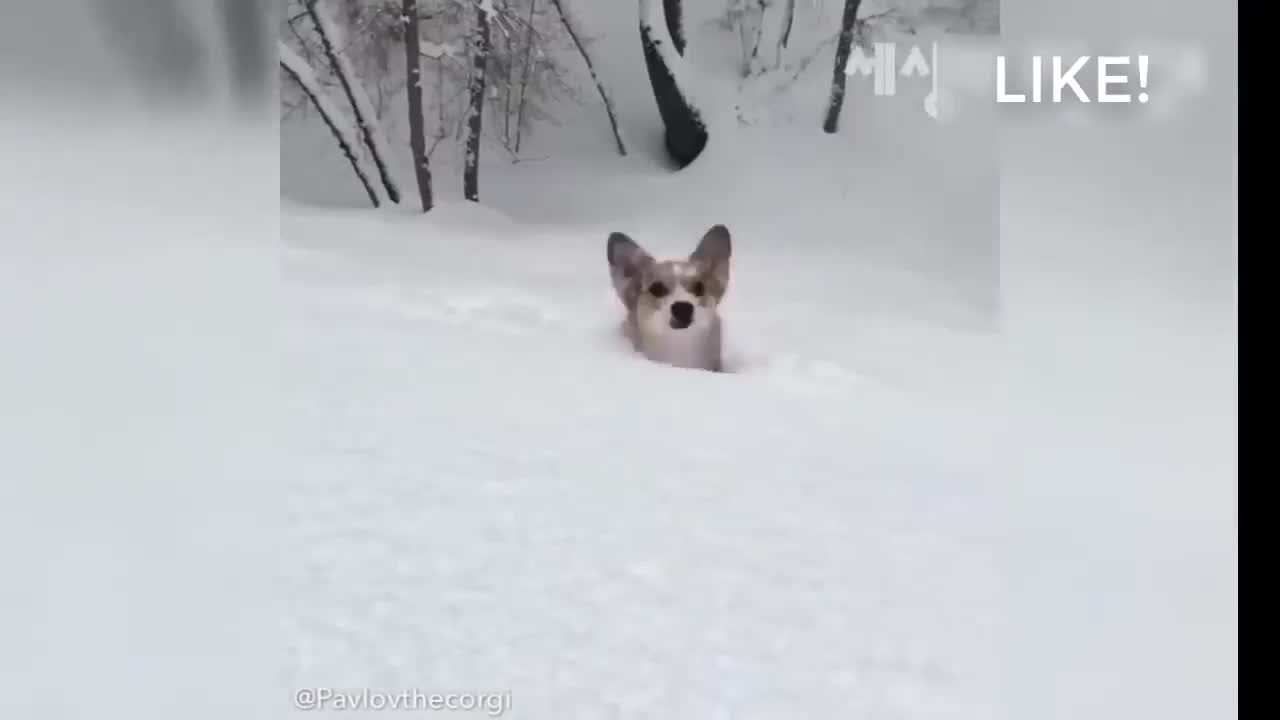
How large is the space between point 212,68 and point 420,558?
2.83 ft

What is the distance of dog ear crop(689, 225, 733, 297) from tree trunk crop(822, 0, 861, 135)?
8.3 inches

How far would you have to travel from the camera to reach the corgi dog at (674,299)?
1.17m

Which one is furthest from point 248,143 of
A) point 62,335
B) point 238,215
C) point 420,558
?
point 420,558

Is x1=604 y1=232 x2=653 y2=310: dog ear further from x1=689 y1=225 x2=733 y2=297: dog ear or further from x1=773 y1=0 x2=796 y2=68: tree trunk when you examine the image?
x1=773 y1=0 x2=796 y2=68: tree trunk

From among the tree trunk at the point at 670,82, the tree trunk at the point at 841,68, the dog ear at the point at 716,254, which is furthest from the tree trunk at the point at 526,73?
the tree trunk at the point at 841,68

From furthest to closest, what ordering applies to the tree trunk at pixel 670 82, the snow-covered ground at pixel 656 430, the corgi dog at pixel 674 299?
1. the tree trunk at pixel 670 82
2. the corgi dog at pixel 674 299
3. the snow-covered ground at pixel 656 430

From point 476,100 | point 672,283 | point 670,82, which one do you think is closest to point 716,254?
point 672,283

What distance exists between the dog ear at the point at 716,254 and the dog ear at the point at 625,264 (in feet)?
0.21

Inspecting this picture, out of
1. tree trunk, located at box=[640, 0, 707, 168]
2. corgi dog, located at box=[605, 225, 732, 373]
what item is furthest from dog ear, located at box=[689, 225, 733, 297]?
tree trunk, located at box=[640, 0, 707, 168]

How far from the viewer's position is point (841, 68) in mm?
1243

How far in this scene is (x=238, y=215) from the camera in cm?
125

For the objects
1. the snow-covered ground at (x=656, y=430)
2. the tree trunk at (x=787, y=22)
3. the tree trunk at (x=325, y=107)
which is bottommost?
the snow-covered ground at (x=656, y=430)

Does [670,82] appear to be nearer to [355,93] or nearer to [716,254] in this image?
[716,254]

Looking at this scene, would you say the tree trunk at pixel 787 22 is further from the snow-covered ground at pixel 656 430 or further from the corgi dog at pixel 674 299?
the corgi dog at pixel 674 299
